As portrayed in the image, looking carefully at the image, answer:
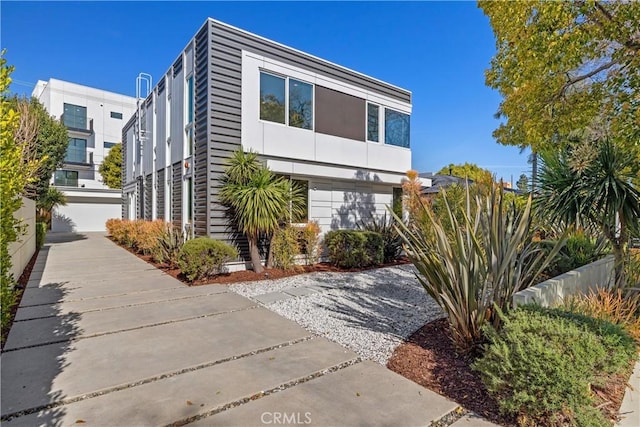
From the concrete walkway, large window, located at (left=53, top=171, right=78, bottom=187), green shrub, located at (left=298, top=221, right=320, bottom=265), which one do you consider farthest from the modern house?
large window, located at (left=53, top=171, right=78, bottom=187)

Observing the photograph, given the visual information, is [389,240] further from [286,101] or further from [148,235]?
[148,235]

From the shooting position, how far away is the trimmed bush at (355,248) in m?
9.25

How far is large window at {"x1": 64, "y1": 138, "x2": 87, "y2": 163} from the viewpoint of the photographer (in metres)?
32.3

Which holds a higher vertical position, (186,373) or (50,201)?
(50,201)

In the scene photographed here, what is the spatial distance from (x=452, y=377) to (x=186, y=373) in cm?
263

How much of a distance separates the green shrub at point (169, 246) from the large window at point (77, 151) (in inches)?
1197

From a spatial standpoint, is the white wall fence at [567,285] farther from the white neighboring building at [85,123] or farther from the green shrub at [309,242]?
the white neighboring building at [85,123]

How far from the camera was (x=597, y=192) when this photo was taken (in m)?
4.90

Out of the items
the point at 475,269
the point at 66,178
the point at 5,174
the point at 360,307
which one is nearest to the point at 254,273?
the point at 360,307

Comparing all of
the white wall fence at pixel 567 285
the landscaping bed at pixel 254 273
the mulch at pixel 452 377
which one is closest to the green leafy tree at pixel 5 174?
the landscaping bed at pixel 254 273

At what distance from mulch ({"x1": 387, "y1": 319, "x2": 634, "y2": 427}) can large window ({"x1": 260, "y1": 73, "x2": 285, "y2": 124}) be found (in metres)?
7.29

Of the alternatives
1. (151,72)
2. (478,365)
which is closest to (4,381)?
(478,365)

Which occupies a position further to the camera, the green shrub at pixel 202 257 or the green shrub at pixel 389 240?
the green shrub at pixel 389 240

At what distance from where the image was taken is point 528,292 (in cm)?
387
